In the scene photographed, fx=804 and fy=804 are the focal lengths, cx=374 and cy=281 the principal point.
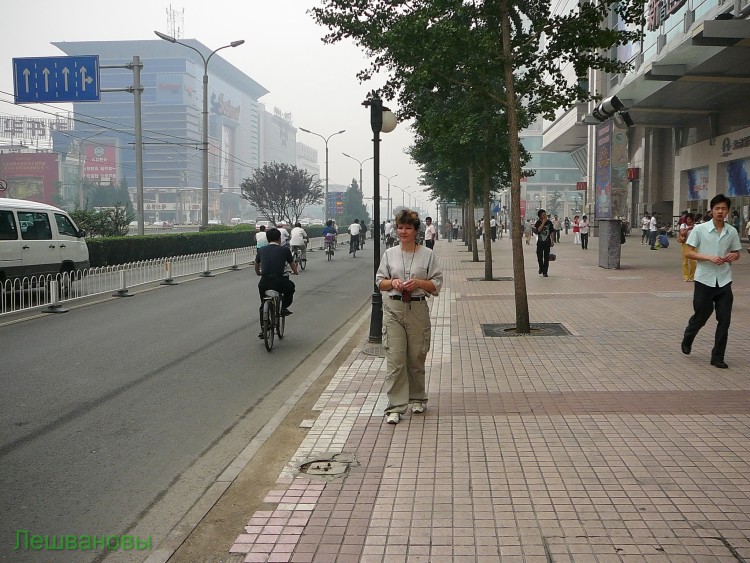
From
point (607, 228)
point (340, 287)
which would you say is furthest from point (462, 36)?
point (607, 228)

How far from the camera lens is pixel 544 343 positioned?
10.2 metres

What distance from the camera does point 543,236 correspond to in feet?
66.7

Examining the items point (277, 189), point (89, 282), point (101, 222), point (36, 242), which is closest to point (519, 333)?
point (89, 282)

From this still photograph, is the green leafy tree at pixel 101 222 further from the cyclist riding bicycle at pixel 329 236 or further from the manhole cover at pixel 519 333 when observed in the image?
the manhole cover at pixel 519 333

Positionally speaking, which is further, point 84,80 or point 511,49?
point 84,80

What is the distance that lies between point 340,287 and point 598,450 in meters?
15.1

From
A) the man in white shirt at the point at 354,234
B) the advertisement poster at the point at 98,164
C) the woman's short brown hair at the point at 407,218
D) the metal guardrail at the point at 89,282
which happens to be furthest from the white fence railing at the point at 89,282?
the advertisement poster at the point at 98,164

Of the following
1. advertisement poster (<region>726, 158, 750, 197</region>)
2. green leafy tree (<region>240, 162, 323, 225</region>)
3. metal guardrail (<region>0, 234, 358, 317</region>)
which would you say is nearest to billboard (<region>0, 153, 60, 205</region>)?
green leafy tree (<region>240, 162, 323, 225</region>)

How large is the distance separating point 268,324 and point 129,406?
11.0 ft

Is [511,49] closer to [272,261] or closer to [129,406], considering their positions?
[272,261]

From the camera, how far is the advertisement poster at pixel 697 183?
135 feet

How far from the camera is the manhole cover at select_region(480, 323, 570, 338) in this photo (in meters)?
11.0

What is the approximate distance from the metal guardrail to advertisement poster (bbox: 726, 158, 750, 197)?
24.3m

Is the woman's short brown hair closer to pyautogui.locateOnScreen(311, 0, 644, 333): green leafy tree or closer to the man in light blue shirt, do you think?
the man in light blue shirt
